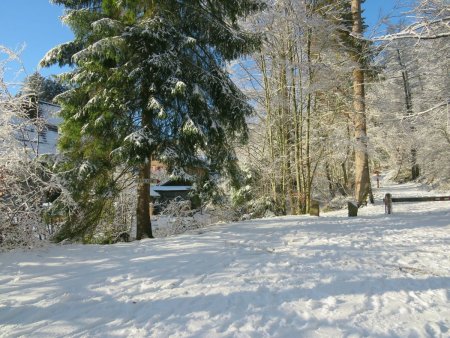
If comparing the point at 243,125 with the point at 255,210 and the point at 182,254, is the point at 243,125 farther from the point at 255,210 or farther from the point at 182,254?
the point at 255,210

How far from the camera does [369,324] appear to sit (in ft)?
12.0

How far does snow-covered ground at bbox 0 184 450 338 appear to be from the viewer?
11.9 feet

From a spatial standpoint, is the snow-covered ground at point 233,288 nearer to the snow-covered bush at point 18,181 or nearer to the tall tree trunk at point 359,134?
the snow-covered bush at point 18,181

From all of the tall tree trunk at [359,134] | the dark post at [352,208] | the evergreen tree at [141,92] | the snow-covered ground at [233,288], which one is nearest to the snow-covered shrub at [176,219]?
the evergreen tree at [141,92]

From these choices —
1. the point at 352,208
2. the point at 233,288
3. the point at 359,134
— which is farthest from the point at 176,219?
the point at 233,288

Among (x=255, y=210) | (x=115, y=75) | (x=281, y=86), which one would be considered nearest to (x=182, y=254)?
(x=115, y=75)

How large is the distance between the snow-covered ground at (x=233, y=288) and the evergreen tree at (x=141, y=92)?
Result: 189cm

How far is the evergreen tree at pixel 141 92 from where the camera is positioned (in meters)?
7.79

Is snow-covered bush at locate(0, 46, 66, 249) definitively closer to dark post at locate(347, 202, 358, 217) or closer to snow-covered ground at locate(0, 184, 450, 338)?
snow-covered ground at locate(0, 184, 450, 338)

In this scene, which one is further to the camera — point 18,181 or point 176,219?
point 176,219

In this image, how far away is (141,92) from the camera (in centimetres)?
818

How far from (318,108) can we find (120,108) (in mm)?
12536

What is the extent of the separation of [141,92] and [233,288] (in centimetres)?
538

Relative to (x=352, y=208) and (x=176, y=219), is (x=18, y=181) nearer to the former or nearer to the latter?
(x=176, y=219)
